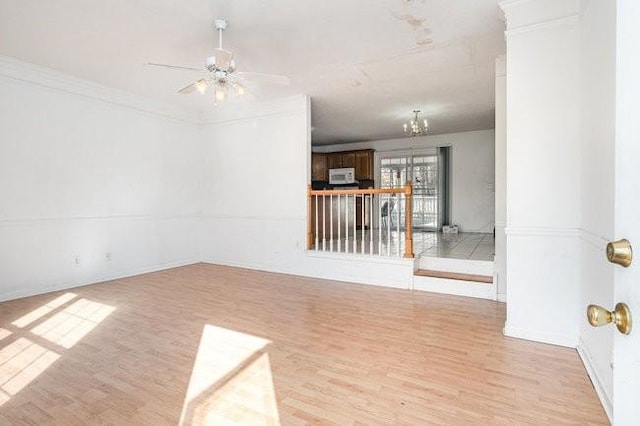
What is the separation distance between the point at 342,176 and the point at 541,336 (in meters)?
6.31

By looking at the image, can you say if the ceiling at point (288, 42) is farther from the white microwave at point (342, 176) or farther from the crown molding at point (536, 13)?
the white microwave at point (342, 176)

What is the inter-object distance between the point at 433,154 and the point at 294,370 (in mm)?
6817

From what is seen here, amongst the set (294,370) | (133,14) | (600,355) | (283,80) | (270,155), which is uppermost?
(133,14)

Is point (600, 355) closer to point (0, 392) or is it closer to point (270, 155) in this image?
point (0, 392)

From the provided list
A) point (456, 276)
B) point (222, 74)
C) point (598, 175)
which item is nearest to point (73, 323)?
point (222, 74)

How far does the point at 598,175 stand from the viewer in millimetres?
1950

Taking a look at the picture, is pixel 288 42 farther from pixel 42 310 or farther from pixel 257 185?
pixel 42 310

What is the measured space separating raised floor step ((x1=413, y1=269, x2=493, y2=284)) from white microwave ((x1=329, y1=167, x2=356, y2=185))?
445 cm

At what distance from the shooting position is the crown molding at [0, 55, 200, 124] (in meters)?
3.73

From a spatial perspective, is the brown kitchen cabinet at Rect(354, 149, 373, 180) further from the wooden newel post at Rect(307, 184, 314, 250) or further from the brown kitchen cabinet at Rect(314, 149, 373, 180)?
the wooden newel post at Rect(307, 184, 314, 250)


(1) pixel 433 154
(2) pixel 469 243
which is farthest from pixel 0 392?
(1) pixel 433 154

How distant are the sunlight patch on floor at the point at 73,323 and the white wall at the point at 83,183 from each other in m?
0.97

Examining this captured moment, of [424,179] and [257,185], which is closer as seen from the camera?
[257,185]

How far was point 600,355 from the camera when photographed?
1.92 metres
